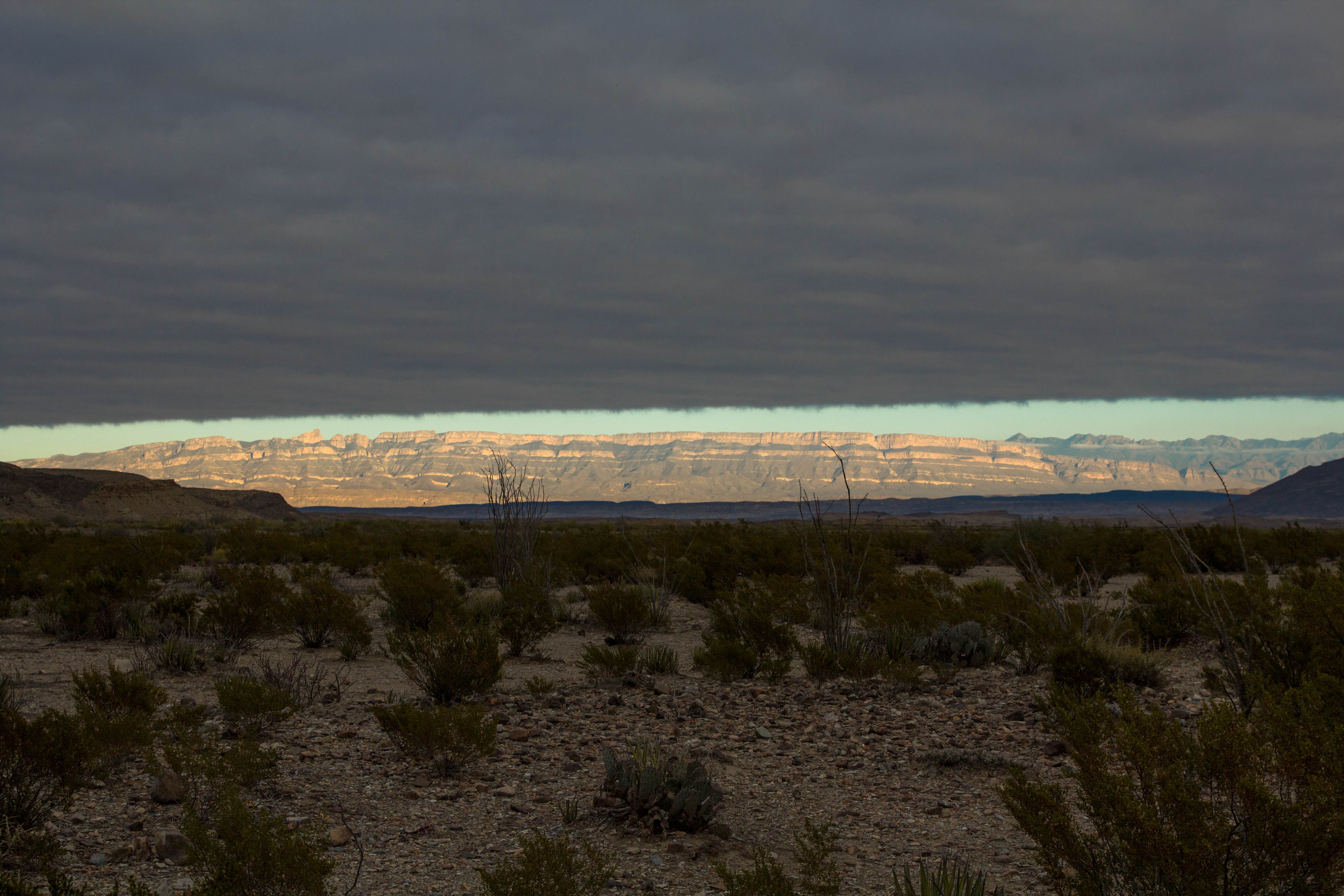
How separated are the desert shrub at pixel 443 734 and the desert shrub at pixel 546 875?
279 centimetres

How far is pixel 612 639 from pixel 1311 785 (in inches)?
482

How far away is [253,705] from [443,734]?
1782 millimetres

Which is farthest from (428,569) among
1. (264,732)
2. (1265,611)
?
(1265,611)

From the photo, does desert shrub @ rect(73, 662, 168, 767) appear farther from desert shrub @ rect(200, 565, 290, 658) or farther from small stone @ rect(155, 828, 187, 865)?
desert shrub @ rect(200, 565, 290, 658)

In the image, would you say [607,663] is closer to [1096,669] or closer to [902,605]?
[902,605]

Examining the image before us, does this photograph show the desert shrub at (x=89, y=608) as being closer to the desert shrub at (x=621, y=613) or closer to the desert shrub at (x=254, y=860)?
the desert shrub at (x=621, y=613)

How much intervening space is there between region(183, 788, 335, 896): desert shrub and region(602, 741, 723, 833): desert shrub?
8.45 ft

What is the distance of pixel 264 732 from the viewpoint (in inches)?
305

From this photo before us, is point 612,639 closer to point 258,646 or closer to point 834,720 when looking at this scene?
point 258,646

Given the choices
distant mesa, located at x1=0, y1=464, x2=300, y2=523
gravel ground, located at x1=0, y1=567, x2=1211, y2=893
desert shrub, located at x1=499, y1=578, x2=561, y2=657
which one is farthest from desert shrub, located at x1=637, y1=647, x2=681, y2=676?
distant mesa, located at x1=0, y1=464, x2=300, y2=523

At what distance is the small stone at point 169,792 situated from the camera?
5992 millimetres

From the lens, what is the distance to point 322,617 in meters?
13.7

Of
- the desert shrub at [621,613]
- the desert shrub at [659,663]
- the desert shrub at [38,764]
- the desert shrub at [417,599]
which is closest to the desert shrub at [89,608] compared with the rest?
the desert shrub at [417,599]

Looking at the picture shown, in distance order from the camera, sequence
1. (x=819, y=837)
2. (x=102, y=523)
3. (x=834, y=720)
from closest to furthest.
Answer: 1. (x=819, y=837)
2. (x=834, y=720)
3. (x=102, y=523)
